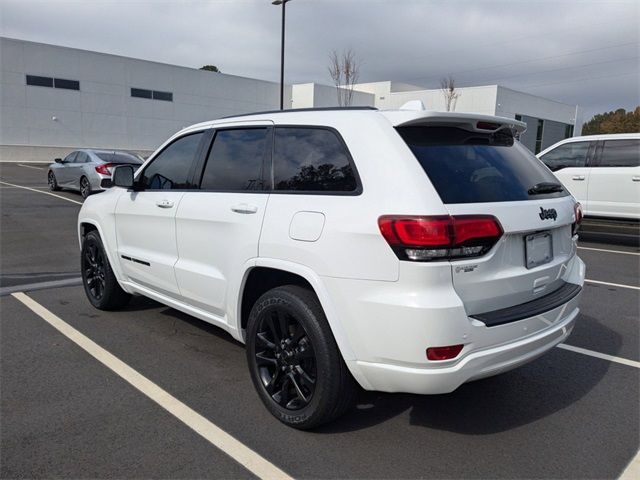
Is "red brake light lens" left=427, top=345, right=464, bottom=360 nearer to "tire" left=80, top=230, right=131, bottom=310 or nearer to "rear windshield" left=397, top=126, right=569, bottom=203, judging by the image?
"rear windshield" left=397, top=126, right=569, bottom=203

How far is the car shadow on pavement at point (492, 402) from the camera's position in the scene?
3119mm

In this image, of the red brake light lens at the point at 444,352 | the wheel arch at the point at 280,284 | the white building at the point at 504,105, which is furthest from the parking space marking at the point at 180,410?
the white building at the point at 504,105

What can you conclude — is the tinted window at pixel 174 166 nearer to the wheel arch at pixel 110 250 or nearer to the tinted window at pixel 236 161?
the tinted window at pixel 236 161

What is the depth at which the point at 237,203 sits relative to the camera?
3.36 meters

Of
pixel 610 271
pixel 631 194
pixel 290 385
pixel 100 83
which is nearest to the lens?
pixel 290 385

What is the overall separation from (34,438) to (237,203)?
1827 millimetres

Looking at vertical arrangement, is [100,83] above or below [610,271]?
above

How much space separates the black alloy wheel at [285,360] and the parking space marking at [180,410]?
39 cm

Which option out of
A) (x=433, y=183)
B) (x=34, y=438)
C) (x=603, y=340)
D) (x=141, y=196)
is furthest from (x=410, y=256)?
(x=603, y=340)

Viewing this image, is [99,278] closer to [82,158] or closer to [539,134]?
[82,158]

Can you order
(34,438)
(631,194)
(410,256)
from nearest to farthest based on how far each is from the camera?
1. (410,256)
2. (34,438)
3. (631,194)

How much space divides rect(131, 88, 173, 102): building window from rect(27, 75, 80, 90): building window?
13.9 feet

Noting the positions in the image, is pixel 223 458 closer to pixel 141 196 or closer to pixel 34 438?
pixel 34 438

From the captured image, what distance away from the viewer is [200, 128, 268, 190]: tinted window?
3443 millimetres
